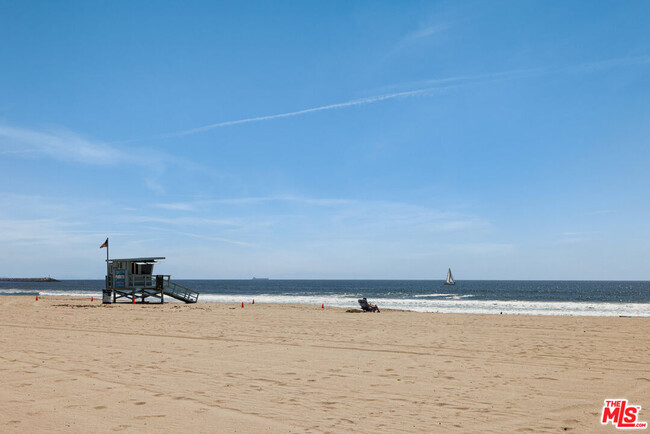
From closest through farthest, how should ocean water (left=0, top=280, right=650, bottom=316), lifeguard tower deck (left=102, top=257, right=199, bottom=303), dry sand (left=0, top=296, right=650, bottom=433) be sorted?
dry sand (left=0, top=296, right=650, bottom=433) → lifeguard tower deck (left=102, top=257, right=199, bottom=303) → ocean water (left=0, top=280, right=650, bottom=316)

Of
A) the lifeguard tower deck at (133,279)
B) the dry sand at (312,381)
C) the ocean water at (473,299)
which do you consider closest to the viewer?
the dry sand at (312,381)

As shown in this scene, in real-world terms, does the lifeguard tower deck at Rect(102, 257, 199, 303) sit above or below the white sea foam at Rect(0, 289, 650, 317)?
above

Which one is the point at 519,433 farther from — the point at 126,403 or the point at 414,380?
the point at 126,403

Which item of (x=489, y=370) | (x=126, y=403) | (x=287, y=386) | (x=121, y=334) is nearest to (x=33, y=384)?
(x=126, y=403)

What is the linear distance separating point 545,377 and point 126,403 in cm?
812

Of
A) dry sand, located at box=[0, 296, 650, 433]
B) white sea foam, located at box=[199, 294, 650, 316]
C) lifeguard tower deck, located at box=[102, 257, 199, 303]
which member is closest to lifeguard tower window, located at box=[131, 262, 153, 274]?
lifeguard tower deck, located at box=[102, 257, 199, 303]

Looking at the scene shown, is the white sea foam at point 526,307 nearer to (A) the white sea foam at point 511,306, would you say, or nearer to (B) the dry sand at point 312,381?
(A) the white sea foam at point 511,306
